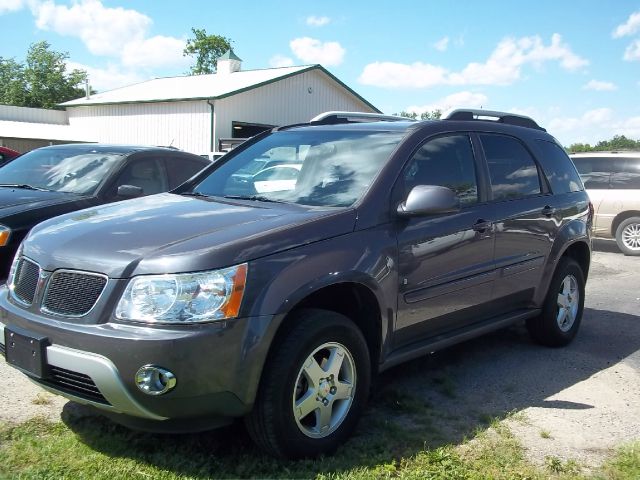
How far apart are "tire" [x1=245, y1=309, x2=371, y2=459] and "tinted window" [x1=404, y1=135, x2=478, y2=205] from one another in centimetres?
113

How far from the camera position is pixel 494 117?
5707 mm

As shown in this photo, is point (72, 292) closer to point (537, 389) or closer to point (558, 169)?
point (537, 389)

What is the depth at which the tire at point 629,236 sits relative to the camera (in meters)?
12.7

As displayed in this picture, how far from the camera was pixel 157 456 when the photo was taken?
3369mm

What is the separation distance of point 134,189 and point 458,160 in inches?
121

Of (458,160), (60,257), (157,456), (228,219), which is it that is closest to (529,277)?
(458,160)

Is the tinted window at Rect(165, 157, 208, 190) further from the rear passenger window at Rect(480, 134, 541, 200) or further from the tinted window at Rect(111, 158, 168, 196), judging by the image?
the rear passenger window at Rect(480, 134, 541, 200)

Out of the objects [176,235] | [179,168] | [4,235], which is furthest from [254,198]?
[179,168]

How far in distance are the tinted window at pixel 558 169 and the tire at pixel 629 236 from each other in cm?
757

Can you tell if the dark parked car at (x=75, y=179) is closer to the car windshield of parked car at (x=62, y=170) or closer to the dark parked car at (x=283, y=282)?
the car windshield of parked car at (x=62, y=170)

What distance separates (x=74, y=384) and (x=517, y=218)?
336 centimetres

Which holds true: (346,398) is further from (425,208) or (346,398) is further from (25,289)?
(25,289)

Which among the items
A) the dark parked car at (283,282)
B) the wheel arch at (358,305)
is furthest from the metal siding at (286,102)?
the wheel arch at (358,305)

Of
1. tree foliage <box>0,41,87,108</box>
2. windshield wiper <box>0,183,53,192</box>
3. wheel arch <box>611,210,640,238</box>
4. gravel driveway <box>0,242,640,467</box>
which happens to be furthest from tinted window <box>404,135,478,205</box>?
tree foliage <box>0,41,87,108</box>
